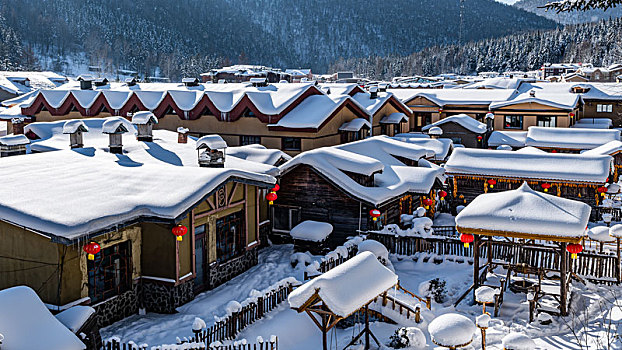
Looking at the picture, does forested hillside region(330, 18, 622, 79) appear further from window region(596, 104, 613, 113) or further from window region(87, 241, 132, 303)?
window region(87, 241, 132, 303)

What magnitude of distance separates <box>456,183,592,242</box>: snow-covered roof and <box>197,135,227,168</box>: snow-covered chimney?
8660 millimetres

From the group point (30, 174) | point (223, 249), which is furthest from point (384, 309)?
point (30, 174)

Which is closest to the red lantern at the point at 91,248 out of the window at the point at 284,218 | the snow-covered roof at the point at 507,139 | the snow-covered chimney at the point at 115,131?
the snow-covered chimney at the point at 115,131

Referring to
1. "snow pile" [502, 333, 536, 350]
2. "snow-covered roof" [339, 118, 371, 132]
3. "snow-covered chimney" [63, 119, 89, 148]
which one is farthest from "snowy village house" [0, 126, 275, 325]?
"snow-covered roof" [339, 118, 371, 132]

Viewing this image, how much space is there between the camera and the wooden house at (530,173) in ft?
91.9

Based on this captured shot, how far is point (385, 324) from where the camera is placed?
15.4 metres

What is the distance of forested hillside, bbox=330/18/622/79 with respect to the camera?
157 metres

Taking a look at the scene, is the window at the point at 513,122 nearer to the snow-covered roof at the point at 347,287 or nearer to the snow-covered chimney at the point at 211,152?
the snow-covered chimney at the point at 211,152

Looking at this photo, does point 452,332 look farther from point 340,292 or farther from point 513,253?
point 513,253

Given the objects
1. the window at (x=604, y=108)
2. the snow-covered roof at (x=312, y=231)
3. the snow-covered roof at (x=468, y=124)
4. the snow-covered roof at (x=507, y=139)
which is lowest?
the snow-covered roof at (x=312, y=231)

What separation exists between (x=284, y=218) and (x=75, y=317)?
12.9 metres

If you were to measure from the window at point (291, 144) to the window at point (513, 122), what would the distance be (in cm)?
2687

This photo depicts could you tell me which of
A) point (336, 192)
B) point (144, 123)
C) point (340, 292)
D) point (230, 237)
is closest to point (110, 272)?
point (230, 237)

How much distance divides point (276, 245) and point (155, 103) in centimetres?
1719
